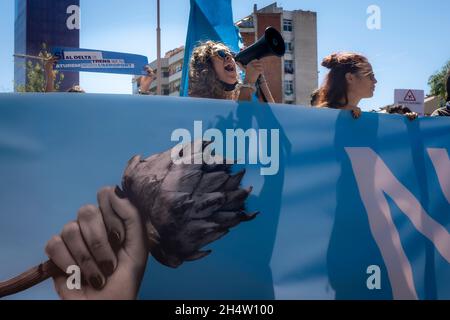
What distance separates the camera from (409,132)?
138 inches

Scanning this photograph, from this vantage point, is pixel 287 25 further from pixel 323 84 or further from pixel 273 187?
pixel 273 187

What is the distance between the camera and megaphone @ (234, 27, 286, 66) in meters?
3.04

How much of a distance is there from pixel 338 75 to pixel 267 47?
0.78 m

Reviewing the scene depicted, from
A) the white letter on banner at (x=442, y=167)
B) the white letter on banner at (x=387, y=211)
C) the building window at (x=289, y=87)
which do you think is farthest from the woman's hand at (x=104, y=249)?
the building window at (x=289, y=87)

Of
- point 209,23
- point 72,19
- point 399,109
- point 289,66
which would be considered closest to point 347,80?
point 399,109

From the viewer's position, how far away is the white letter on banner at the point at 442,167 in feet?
11.6

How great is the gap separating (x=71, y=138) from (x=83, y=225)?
0.39 meters

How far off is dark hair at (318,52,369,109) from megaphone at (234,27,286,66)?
0.66 metres

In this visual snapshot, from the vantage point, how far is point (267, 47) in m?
3.04

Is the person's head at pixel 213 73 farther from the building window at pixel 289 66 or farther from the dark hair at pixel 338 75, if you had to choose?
the building window at pixel 289 66

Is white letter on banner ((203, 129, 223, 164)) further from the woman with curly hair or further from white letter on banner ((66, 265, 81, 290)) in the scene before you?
white letter on banner ((66, 265, 81, 290))

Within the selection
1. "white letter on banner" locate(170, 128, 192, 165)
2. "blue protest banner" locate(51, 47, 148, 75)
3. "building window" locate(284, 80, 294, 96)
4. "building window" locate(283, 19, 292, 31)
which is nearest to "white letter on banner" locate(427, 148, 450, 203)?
"white letter on banner" locate(170, 128, 192, 165)

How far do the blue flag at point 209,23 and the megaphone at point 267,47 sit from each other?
172cm
